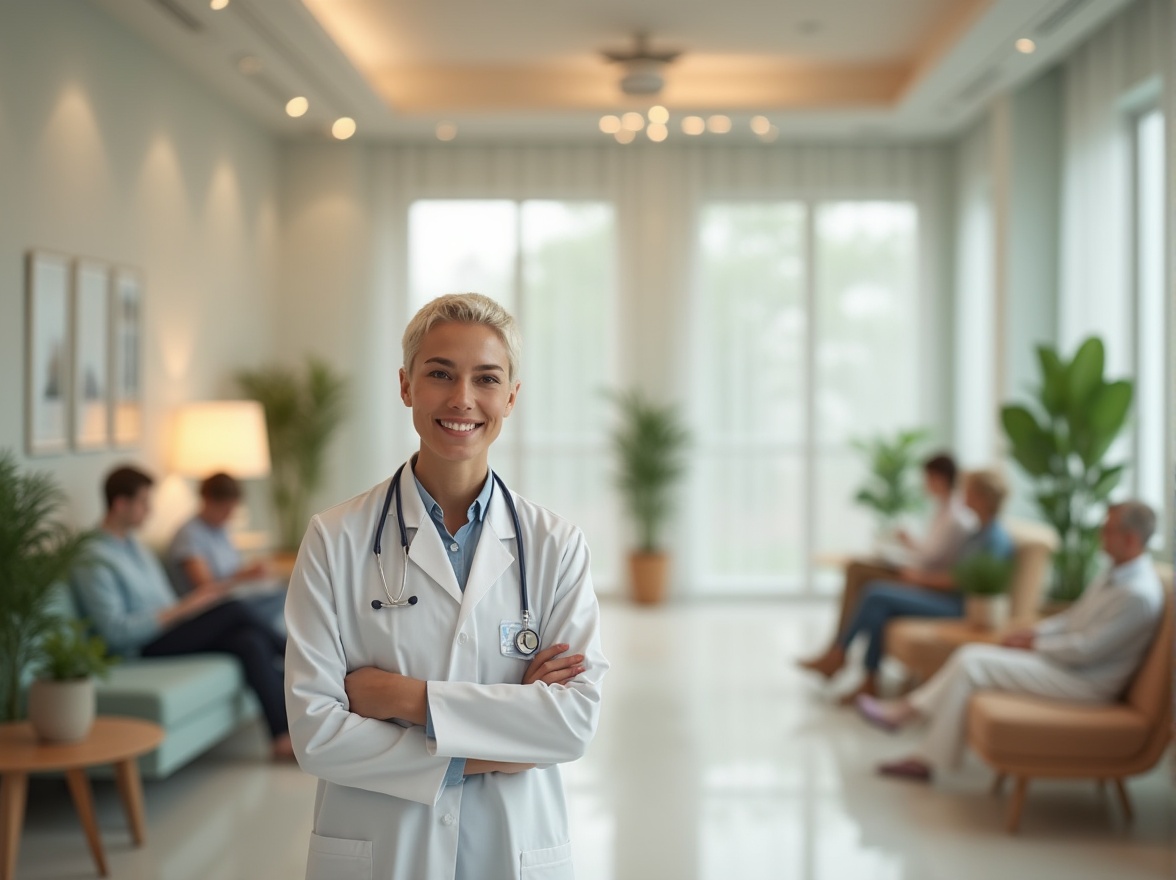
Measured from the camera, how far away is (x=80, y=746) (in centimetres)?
385

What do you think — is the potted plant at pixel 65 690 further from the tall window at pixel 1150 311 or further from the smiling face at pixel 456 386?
the tall window at pixel 1150 311

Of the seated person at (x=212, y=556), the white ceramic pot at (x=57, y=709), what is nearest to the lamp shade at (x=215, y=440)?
the seated person at (x=212, y=556)

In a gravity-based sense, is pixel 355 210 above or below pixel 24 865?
above

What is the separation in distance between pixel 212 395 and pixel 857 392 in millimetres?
5164

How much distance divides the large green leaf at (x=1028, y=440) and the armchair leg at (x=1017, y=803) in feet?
6.39

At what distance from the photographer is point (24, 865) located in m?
3.93

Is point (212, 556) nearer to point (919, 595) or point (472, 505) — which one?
point (919, 595)

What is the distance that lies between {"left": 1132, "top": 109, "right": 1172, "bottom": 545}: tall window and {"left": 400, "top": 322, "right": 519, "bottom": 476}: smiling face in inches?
211

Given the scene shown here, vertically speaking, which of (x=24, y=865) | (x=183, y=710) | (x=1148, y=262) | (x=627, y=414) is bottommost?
(x=24, y=865)

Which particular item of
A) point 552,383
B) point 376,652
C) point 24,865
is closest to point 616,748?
point 24,865

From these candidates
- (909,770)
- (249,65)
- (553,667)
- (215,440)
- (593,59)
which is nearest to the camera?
A: (553,667)

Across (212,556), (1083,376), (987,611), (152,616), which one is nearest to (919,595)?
(987,611)

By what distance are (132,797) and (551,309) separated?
6.07 metres

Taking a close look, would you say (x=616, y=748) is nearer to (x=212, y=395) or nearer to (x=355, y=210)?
(x=212, y=395)
